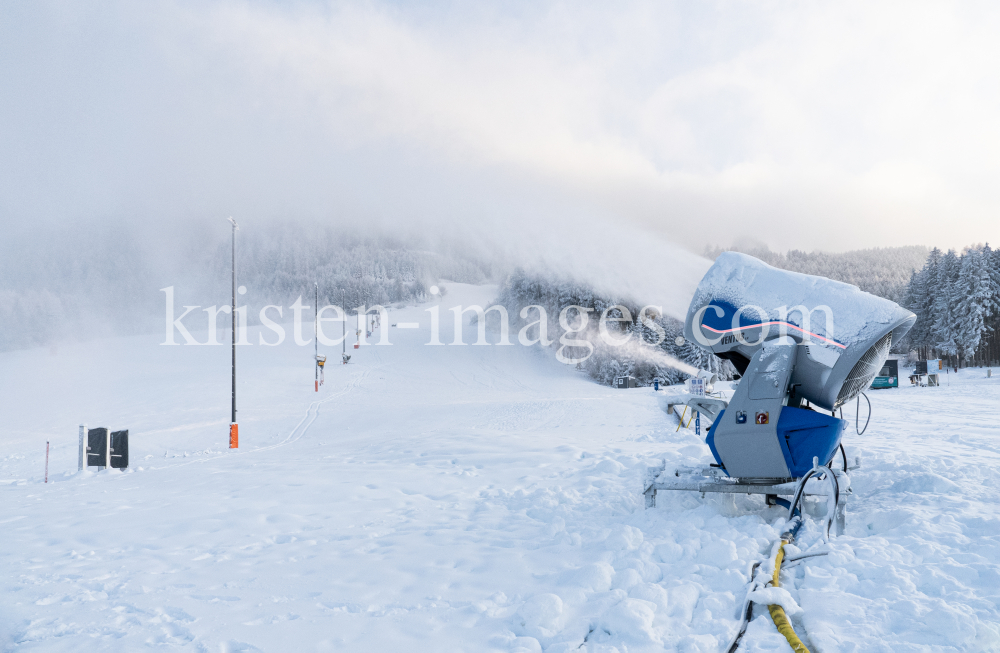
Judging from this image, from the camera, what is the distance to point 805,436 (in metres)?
5.61

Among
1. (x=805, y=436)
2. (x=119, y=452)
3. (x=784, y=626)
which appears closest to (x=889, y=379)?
(x=805, y=436)

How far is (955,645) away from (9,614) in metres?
6.03

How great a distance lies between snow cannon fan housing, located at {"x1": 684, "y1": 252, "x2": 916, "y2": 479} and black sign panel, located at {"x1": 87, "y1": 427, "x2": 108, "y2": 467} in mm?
12320

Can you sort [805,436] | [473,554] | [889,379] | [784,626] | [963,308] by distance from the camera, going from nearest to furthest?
[784,626] < [473,554] < [805,436] < [889,379] < [963,308]

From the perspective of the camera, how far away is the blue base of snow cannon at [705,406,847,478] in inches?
218

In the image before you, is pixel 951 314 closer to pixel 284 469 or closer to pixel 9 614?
pixel 284 469

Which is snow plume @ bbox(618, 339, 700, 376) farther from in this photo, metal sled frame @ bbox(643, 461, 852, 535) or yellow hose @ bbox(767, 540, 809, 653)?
yellow hose @ bbox(767, 540, 809, 653)

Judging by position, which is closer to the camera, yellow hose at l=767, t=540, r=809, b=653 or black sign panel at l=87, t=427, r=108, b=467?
yellow hose at l=767, t=540, r=809, b=653

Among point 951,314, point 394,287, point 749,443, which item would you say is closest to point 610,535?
point 749,443

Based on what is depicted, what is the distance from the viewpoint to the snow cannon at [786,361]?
216 inches

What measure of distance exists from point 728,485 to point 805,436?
939mm

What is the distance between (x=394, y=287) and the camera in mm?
149750

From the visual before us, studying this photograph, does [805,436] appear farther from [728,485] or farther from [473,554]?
[473,554]

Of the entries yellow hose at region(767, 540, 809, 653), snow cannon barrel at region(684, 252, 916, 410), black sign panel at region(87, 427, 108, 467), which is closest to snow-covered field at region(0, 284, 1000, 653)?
yellow hose at region(767, 540, 809, 653)
